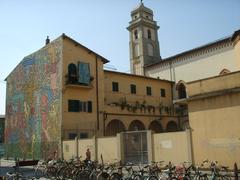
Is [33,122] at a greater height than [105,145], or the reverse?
[33,122]

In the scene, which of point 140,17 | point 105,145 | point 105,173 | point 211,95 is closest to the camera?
point 105,173

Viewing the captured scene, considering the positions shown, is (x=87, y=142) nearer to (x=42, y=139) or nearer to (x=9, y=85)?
(x=42, y=139)

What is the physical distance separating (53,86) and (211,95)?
16667mm

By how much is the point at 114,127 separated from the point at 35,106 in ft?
27.8

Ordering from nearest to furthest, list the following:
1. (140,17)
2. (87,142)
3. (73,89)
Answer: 1. (87,142)
2. (73,89)
3. (140,17)

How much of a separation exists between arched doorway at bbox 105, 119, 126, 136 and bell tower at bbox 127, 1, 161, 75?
1755cm

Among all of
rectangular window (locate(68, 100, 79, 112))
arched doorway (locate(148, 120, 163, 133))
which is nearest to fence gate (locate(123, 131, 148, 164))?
rectangular window (locate(68, 100, 79, 112))

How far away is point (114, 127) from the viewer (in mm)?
32344

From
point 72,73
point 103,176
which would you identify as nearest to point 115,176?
point 103,176

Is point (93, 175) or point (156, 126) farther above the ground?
point (156, 126)

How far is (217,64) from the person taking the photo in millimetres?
35594

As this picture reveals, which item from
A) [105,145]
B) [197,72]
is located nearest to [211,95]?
[105,145]

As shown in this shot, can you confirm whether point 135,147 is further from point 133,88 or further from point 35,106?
point 133,88

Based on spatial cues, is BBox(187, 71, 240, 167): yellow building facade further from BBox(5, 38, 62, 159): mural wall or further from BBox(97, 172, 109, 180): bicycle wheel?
BBox(5, 38, 62, 159): mural wall
